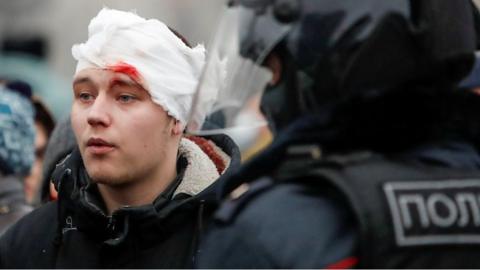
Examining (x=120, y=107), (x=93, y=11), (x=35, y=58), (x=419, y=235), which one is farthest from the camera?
(x=35, y=58)

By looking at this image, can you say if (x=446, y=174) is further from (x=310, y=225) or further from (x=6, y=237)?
(x=6, y=237)

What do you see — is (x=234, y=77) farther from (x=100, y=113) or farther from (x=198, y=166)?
(x=198, y=166)

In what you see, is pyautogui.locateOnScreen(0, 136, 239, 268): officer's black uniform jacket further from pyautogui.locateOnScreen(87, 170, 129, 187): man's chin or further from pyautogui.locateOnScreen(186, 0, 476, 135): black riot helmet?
pyautogui.locateOnScreen(186, 0, 476, 135): black riot helmet

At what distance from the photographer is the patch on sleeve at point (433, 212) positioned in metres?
3.15

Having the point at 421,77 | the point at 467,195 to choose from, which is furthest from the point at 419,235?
the point at 421,77

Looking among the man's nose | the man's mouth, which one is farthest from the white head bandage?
the man's mouth

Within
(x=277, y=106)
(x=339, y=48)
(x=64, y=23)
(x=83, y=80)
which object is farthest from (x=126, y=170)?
(x=64, y=23)

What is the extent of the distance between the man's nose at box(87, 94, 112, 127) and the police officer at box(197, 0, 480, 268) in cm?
142

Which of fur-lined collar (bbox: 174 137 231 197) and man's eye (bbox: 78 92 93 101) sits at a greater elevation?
man's eye (bbox: 78 92 93 101)

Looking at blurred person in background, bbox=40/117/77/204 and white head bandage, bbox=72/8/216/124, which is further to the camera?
blurred person in background, bbox=40/117/77/204

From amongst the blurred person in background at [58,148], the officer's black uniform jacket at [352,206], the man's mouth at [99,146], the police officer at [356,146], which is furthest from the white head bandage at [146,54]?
the officer's black uniform jacket at [352,206]

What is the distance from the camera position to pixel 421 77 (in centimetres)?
334

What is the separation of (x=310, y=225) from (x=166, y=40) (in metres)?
1.96

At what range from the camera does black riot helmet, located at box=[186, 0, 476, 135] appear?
3.32m
